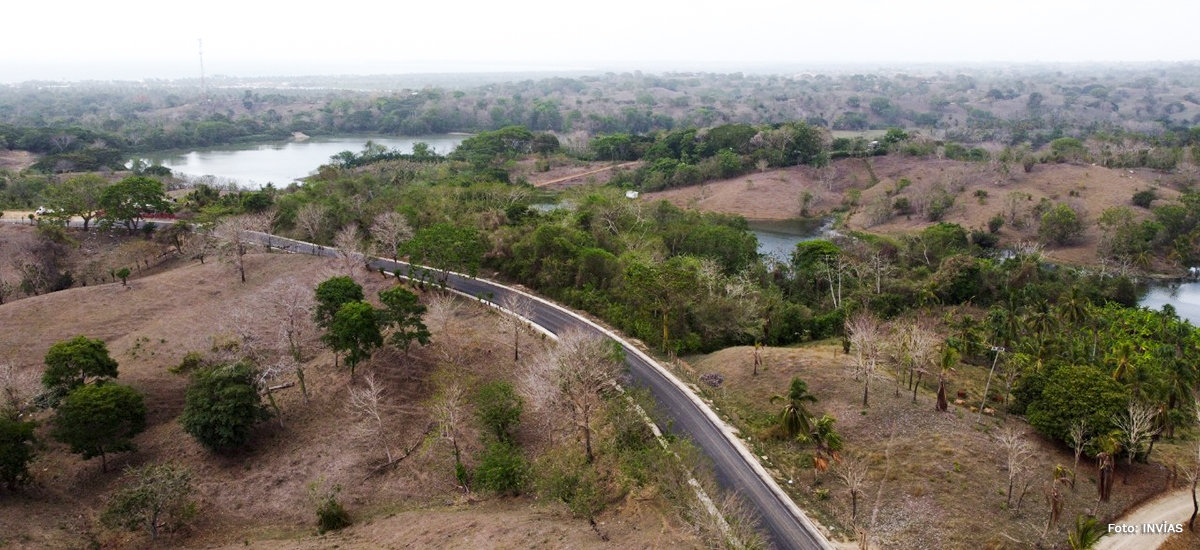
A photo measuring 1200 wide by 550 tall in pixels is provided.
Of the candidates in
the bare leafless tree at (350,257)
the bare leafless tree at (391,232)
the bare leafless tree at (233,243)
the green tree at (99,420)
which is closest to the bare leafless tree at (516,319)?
the bare leafless tree at (350,257)

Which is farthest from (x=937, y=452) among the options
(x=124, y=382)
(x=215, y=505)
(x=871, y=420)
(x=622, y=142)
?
(x=622, y=142)

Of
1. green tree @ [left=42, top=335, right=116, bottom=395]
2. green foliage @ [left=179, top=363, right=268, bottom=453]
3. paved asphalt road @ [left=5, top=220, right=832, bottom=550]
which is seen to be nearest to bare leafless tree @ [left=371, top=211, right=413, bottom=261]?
paved asphalt road @ [left=5, top=220, right=832, bottom=550]

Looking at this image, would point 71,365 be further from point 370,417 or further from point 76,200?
point 76,200

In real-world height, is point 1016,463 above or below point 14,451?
above

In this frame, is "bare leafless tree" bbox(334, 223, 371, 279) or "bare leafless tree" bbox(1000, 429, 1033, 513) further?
"bare leafless tree" bbox(334, 223, 371, 279)

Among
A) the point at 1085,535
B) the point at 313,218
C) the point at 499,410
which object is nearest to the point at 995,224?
the point at 1085,535

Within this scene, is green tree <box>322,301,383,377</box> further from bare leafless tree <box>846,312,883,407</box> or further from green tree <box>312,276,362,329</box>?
bare leafless tree <box>846,312,883,407</box>
